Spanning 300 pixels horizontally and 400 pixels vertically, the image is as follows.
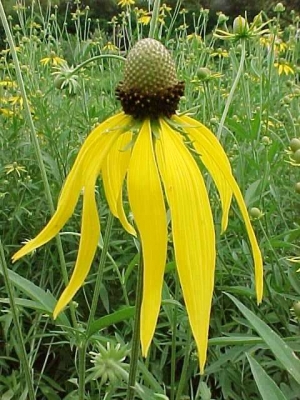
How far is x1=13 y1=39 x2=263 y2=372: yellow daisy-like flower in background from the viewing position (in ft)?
2.36

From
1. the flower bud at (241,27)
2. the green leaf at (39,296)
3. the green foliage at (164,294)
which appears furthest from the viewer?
the flower bud at (241,27)

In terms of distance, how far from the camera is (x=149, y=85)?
2.82 feet

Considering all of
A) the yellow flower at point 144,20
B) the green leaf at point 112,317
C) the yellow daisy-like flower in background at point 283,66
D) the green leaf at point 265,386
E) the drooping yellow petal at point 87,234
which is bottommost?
the yellow daisy-like flower in background at point 283,66

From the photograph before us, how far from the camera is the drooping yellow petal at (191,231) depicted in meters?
0.71

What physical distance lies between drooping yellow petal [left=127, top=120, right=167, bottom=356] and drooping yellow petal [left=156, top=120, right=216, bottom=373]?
0.02 meters

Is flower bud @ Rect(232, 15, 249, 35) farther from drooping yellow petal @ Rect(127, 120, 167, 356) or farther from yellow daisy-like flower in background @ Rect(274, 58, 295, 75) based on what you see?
yellow daisy-like flower in background @ Rect(274, 58, 295, 75)

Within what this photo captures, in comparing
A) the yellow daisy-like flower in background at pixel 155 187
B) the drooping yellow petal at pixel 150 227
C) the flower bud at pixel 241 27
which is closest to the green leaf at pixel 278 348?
the yellow daisy-like flower in background at pixel 155 187

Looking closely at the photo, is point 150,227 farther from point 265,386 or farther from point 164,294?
point 164,294

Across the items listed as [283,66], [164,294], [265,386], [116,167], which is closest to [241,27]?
[164,294]

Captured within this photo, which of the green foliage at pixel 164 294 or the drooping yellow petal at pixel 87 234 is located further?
the green foliage at pixel 164 294

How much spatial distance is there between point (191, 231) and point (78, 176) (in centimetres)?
15

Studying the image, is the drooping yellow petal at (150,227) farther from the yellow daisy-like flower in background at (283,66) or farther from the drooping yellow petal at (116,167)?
the yellow daisy-like flower in background at (283,66)

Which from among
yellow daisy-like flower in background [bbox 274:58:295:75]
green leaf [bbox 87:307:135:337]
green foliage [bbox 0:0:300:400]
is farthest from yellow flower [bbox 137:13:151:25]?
green leaf [bbox 87:307:135:337]

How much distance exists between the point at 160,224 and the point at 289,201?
131 cm
